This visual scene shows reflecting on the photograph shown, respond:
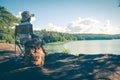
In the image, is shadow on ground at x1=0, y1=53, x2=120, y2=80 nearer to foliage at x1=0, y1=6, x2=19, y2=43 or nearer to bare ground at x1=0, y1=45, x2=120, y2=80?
bare ground at x1=0, y1=45, x2=120, y2=80

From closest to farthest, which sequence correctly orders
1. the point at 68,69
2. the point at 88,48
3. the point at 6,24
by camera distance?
the point at 68,69, the point at 6,24, the point at 88,48

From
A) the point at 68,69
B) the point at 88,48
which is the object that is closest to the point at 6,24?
the point at 68,69

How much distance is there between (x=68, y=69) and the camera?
13703 mm

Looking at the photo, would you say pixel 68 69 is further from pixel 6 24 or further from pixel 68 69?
pixel 6 24

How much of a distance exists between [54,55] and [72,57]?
5.46 feet

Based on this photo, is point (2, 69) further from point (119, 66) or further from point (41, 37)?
point (119, 66)

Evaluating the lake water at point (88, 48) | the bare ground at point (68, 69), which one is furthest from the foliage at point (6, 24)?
the bare ground at point (68, 69)

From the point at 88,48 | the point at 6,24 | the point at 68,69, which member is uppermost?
the point at 6,24

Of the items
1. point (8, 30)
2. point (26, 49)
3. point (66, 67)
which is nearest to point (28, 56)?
point (26, 49)

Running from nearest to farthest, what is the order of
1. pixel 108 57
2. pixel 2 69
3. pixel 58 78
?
pixel 58 78, pixel 2 69, pixel 108 57

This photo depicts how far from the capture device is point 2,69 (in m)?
15.0

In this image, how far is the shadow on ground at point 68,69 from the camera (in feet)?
42.0

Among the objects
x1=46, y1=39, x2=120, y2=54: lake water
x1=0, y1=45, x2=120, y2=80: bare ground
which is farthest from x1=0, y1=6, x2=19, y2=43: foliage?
x1=0, y1=45, x2=120, y2=80: bare ground

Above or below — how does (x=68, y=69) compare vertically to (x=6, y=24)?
below
